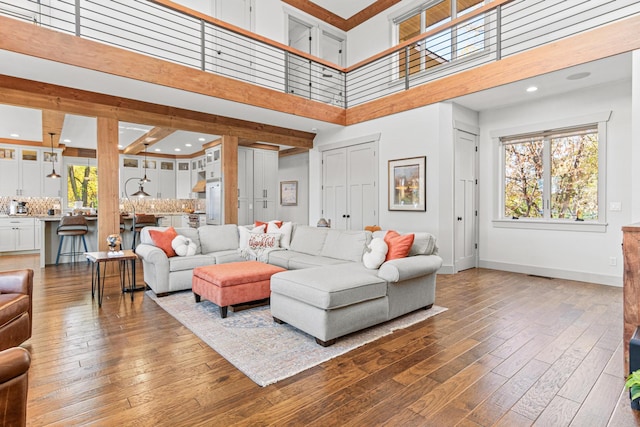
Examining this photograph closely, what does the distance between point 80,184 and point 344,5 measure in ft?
29.0

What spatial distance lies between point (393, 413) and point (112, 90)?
534cm

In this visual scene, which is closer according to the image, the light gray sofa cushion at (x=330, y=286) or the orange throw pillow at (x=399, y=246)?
the light gray sofa cushion at (x=330, y=286)

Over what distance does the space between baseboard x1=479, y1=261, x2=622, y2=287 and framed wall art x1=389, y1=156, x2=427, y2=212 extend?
1783 mm

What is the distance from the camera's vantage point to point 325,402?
6.35 feet

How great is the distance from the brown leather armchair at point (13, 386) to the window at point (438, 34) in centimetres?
603

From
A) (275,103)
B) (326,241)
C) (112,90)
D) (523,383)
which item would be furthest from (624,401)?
(112,90)

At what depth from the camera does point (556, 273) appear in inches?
206

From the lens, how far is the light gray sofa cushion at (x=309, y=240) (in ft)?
15.4

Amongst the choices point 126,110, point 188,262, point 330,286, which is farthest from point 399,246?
point 126,110

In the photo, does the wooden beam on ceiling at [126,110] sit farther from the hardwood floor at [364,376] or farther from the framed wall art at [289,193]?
the hardwood floor at [364,376]

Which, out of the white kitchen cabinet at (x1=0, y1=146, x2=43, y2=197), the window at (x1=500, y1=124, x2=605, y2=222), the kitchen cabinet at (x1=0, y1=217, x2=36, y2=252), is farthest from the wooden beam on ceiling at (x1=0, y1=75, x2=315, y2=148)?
the white kitchen cabinet at (x1=0, y1=146, x2=43, y2=197)

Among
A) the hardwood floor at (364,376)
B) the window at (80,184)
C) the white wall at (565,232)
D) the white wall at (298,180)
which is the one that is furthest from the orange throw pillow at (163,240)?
the window at (80,184)

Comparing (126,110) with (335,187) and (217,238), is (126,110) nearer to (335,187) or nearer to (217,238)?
(217,238)

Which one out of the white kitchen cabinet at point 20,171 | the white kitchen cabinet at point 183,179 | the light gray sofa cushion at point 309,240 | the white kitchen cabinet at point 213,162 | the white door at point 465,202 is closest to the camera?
the light gray sofa cushion at point 309,240
